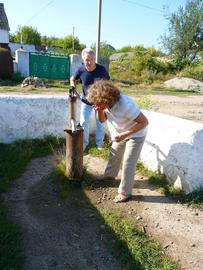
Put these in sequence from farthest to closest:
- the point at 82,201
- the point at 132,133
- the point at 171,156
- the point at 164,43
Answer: the point at 164,43 < the point at 171,156 < the point at 82,201 < the point at 132,133

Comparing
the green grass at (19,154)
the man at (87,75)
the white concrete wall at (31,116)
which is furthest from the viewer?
the white concrete wall at (31,116)

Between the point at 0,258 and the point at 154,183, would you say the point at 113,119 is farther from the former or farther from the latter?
the point at 0,258

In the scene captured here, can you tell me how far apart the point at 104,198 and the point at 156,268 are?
140 centimetres

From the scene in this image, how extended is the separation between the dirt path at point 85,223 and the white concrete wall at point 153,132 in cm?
35

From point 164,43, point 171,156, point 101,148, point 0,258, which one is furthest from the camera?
point 164,43

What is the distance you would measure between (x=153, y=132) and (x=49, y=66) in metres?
14.4

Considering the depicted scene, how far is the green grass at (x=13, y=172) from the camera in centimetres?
325

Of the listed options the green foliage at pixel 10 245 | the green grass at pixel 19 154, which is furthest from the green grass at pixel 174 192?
the green foliage at pixel 10 245

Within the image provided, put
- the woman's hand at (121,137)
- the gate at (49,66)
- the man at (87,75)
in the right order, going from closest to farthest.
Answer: the woman's hand at (121,137), the man at (87,75), the gate at (49,66)

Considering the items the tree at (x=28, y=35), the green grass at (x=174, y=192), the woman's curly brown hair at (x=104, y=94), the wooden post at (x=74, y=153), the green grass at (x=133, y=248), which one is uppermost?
the tree at (x=28, y=35)

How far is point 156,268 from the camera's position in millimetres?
3205

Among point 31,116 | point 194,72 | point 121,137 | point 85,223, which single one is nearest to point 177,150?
point 121,137

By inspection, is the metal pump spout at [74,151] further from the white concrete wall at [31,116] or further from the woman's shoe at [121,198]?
the white concrete wall at [31,116]

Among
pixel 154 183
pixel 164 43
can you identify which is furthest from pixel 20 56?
pixel 164 43
